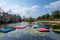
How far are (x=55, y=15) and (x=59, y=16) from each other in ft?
8.21

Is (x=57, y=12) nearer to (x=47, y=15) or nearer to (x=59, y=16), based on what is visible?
(x=59, y=16)

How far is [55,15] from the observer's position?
6431 centimetres

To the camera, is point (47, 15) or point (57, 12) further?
point (47, 15)

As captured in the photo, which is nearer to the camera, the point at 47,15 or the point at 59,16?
the point at 59,16

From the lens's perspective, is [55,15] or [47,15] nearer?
[55,15]

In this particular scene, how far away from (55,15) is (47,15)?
15.1 meters

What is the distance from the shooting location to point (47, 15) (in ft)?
260

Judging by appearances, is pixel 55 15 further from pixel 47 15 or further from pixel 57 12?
pixel 47 15

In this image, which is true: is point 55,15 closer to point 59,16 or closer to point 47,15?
point 59,16

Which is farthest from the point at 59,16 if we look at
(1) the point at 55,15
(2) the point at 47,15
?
(2) the point at 47,15

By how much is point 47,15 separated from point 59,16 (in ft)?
51.9

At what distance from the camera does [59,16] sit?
211ft

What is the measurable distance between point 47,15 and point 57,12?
14.5 metres
